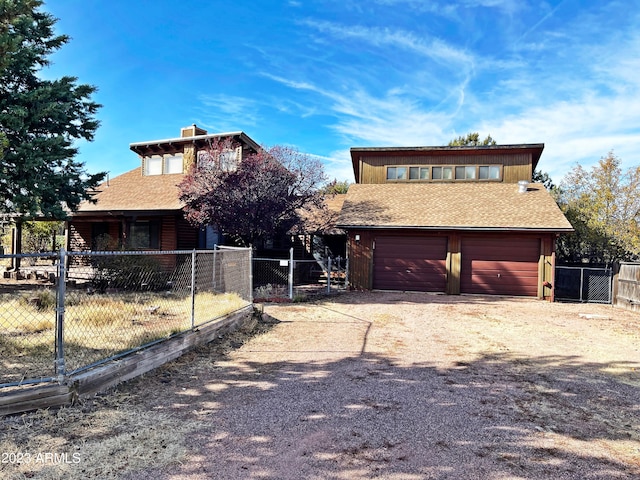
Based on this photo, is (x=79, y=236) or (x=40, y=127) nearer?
(x=40, y=127)

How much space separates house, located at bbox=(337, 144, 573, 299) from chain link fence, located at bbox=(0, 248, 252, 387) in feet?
20.0

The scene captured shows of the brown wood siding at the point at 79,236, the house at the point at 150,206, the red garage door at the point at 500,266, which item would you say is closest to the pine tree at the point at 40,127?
the house at the point at 150,206

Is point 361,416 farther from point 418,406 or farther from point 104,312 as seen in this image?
point 104,312

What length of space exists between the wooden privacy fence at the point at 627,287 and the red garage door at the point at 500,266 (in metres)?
2.38

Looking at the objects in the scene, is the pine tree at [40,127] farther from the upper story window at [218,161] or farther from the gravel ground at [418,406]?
the gravel ground at [418,406]

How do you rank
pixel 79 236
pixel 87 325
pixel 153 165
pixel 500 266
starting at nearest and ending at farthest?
pixel 87 325 < pixel 500 266 < pixel 79 236 < pixel 153 165

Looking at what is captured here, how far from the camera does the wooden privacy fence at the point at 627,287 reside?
37.2 feet

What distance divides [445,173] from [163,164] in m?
14.1

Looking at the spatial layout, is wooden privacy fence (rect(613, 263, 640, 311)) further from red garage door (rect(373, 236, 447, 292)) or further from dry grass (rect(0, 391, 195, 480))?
dry grass (rect(0, 391, 195, 480))

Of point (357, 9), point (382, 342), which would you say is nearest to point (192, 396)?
point (382, 342)

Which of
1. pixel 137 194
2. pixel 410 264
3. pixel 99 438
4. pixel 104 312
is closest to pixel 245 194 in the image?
pixel 104 312

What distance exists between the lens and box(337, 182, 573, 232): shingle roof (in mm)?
13820

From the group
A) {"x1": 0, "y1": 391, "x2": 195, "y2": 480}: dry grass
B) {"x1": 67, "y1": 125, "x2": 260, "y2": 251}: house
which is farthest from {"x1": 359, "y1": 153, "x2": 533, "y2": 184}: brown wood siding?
{"x1": 0, "y1": 391, "x2": 195, "y2": 480}: dry grass

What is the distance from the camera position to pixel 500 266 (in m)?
14.1
